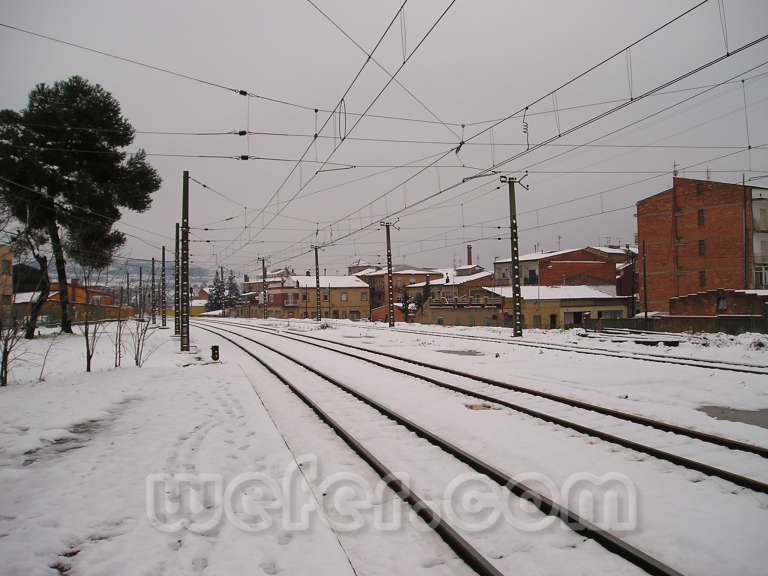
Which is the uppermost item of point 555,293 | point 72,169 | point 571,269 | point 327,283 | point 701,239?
point 72,169

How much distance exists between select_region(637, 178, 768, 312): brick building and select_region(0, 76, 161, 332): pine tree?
153ft

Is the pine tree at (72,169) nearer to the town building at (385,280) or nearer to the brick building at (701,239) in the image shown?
the brick building at (701,239)

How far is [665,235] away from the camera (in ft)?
158

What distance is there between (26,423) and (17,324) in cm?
482

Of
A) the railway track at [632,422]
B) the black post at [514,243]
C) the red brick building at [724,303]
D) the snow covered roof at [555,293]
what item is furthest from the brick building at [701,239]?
the railway track at [632,422]

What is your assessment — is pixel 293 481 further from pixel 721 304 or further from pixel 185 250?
pixel 721 304

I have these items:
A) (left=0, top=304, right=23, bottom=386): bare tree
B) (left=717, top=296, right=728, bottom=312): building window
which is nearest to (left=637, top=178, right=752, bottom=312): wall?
(left=717, top=296, right=728, bottom=312): building window

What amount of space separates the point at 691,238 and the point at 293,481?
51.4 meters

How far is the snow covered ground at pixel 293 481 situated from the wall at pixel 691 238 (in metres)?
39.9

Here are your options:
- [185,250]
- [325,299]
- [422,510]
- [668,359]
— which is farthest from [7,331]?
[325,299]

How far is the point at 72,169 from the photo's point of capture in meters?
29.5

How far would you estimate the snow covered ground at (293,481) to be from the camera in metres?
3.91

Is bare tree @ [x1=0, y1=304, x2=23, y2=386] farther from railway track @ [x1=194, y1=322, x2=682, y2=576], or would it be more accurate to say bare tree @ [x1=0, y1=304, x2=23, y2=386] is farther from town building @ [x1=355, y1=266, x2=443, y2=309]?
town building @ [x1=355, y1=266, x2=443, y2=309]

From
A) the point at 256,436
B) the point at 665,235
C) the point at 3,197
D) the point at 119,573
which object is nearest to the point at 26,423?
the point at 256,436
